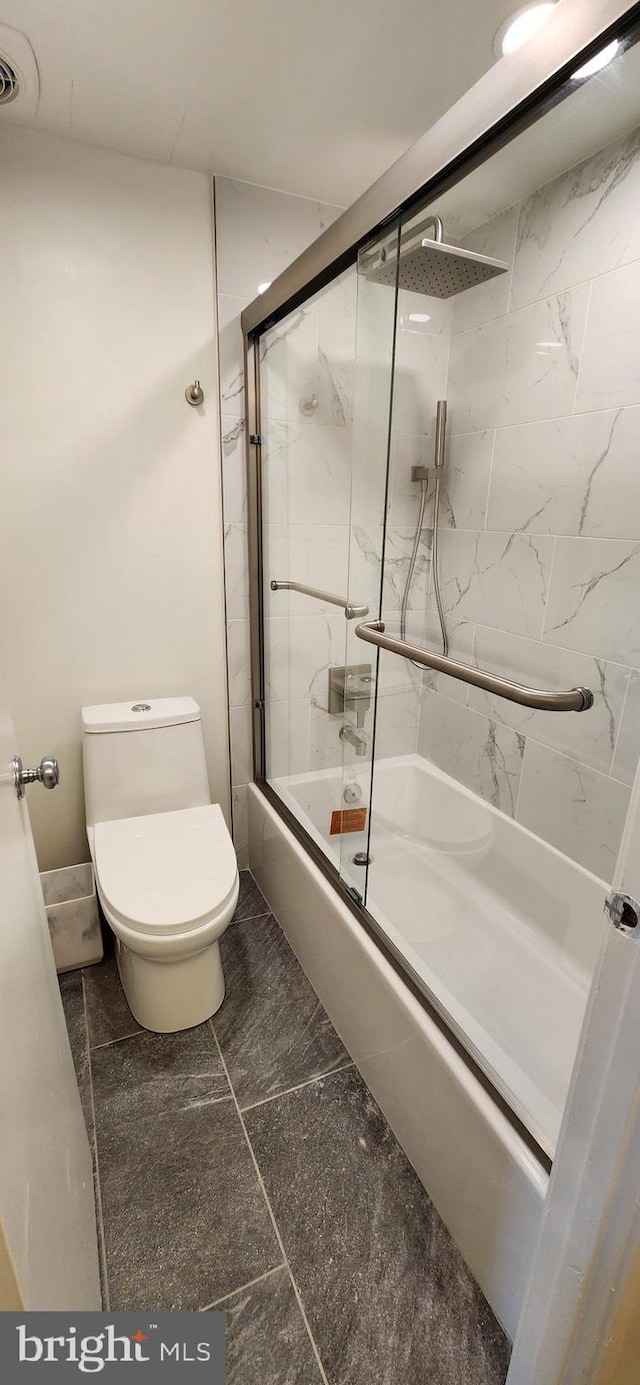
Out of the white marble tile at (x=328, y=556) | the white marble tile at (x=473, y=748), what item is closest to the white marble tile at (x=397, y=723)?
the white marble tile at (x=473, y=748)

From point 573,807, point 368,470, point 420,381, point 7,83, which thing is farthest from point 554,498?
point 7,83

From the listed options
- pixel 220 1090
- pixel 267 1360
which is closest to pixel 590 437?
pixel 220 1090

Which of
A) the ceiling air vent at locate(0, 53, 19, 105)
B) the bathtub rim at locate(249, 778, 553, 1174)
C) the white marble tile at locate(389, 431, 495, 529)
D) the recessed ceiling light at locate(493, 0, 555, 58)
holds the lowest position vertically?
the bathtub rim at locate(249, 778, 553, 1174)

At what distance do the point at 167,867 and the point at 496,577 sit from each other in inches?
51.2

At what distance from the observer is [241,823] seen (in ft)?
7.28

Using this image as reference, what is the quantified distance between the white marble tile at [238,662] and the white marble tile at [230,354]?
2.18ft

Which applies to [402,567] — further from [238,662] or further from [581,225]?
[581,225]

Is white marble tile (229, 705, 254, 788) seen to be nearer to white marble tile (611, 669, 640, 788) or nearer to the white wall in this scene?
the white wall

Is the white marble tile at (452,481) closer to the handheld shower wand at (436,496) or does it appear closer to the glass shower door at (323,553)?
the handheld shower wand at (436,496)

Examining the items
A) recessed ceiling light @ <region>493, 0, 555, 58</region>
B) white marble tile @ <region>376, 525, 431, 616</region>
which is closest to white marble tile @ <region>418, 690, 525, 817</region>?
white marble tile @ <region>376, 525, 431, 616</region>

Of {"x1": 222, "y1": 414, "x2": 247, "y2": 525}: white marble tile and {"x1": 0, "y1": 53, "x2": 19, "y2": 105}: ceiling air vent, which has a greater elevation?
{"x1": 0, "y1": 53, "x2": 19, "y2": 105}: ceiling air vent

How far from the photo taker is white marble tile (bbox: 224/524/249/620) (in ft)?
6.26

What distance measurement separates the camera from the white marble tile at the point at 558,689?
1493 millimetres

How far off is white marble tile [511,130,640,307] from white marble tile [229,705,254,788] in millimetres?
1509
